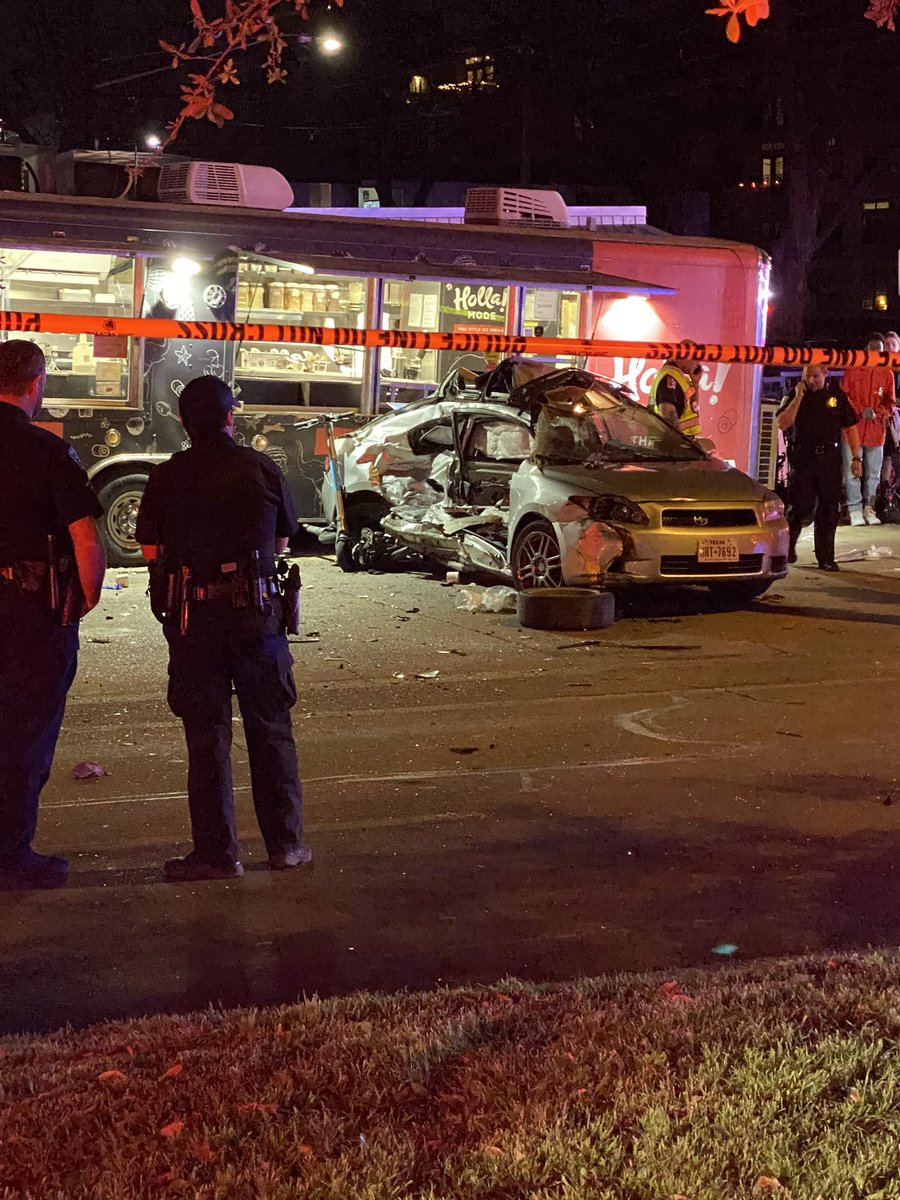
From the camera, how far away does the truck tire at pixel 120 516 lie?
13875 millimetres

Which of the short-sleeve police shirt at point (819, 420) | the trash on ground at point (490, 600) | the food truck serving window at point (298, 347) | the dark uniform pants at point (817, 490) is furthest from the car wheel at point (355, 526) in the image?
the short-sleeve police shirt at point (819, 420)

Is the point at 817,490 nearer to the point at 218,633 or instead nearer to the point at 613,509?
the point at 613,509

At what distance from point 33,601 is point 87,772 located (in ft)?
5.91

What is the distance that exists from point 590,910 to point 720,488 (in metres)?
6.81

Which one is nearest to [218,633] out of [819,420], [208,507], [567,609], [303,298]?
[208,507]

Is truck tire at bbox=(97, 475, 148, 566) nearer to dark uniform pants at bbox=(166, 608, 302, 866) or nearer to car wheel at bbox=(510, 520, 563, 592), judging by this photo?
car wheel at bbox=(510, 520, 563, 592)

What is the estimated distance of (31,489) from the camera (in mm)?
5445

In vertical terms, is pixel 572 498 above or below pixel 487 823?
above

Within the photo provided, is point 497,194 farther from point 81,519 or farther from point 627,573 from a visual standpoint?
point 81,519

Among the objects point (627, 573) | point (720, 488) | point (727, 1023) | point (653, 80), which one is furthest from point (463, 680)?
point (653, 80)

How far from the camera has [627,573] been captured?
1114 cm

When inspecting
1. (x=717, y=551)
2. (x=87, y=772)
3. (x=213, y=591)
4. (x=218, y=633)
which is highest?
(x=213, y=591)

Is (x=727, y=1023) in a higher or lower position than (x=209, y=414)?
lower

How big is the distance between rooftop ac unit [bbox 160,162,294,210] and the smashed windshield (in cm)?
457
